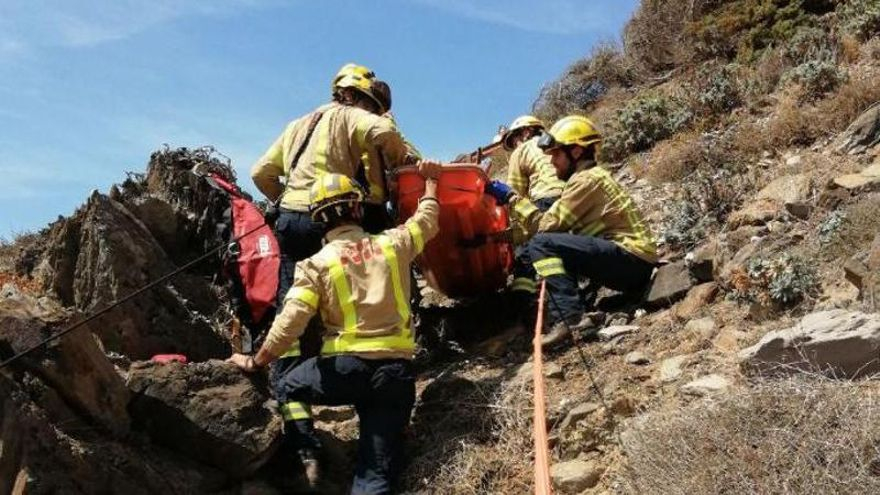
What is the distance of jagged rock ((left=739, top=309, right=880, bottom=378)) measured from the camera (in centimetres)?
403

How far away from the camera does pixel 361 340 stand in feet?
15.6

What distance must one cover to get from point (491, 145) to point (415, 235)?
3.57 metres

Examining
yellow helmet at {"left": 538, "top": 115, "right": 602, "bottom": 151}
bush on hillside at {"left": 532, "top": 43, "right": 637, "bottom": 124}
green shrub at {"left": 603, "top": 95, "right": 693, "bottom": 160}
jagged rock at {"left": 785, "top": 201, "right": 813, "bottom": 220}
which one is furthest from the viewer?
bush on hillside at {"left": 532, "top": 43, "right": 637, "bottom": 124}

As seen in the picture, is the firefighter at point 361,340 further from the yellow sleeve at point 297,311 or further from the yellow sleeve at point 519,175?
the yellow sleeve at point 519,175

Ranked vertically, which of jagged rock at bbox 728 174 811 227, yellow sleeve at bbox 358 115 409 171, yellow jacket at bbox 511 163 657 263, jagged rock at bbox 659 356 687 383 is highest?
yellow sleeve at bbox 358 115 409 171

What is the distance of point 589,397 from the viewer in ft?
15.9

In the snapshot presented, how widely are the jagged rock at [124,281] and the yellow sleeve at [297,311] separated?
1444mm

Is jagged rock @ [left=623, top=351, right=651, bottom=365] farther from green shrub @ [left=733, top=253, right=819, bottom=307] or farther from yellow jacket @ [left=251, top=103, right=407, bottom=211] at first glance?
yellow jacket @ [left=251, top=103, right=407, bottom=211]

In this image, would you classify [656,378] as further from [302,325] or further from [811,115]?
[811,115]

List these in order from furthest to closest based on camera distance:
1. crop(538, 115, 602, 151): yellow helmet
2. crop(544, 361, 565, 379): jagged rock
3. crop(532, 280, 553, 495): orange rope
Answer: crop(538, 115, 602, 151): yellow helmet → crop(544, 361, 565, 379): jagged rock → crop(532, 280, 553, 495): orange rope

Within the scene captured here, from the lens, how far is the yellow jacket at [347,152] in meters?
5.70

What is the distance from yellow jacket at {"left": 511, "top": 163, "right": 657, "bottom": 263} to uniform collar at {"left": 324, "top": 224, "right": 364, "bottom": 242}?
58.1 inches

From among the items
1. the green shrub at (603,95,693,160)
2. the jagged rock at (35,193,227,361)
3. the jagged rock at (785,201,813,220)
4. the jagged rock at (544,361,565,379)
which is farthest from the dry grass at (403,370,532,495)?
the green shrub at (603,95,693,160)

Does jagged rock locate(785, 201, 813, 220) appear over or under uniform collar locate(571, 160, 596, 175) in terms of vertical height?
under
